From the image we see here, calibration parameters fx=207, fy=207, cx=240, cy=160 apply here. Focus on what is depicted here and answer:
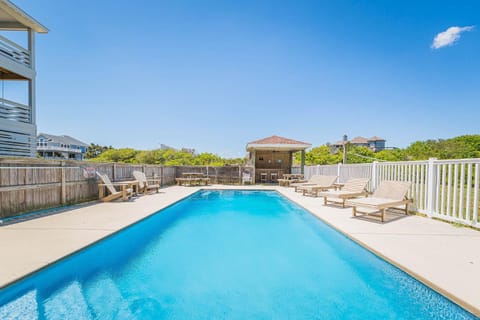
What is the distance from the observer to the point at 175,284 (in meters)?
2.70

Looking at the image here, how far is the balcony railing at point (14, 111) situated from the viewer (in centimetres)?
713

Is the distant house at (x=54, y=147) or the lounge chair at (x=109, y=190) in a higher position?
the distant house at (x=54, y=147)

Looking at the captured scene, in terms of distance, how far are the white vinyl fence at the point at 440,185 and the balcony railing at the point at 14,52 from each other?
43.4 feet

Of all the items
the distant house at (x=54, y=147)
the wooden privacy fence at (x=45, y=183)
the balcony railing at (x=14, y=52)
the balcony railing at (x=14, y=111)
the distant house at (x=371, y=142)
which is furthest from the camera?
the distant house at (x=371, y=142)

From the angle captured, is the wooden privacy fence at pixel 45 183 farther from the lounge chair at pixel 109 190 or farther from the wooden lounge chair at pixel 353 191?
the wooden lounge chair at pixel 353 191

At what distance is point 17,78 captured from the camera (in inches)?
333

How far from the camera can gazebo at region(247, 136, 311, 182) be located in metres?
14.5

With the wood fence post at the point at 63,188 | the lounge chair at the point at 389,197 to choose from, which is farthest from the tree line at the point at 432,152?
the wood fence post at the point at 63,188

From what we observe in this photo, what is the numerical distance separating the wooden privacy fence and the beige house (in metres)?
2.94

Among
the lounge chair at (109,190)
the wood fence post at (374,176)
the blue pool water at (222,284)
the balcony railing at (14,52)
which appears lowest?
the blue pool water at (222,284)

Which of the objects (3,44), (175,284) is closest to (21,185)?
(175,284)

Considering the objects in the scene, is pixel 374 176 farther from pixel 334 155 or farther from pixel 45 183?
pixel 334 155

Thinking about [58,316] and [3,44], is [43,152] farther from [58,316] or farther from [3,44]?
[58,316]

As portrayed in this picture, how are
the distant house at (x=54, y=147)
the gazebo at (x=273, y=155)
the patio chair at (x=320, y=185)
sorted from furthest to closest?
the distant house at (x=54, y=147)
the gazebo at (x=273, y=155)
the patio chair at (x=320, y=185)
